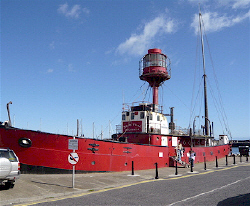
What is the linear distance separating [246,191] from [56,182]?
362 inches

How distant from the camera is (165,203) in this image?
970 centimetres

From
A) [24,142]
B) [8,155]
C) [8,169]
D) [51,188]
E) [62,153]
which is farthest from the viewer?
[62,153]

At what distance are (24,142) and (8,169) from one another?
6.08 metres

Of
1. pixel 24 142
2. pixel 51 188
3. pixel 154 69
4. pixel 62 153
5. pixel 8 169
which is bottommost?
pixel 51 188

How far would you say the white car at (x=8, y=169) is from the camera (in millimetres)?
10738

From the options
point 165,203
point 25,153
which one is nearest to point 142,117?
point 25,153

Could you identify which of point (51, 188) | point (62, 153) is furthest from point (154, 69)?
point (51, 188)

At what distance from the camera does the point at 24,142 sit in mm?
16750

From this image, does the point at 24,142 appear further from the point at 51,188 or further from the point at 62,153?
the point at 51,188

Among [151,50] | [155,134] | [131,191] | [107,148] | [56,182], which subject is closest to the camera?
[131,191]

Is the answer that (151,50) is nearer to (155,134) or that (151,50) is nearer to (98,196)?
(155,134)

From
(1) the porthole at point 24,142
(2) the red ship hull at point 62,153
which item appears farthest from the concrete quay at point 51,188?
(1) the porthole at point 24,142

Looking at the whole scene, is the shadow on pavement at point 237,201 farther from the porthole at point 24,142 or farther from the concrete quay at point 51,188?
the porthole at point 24,142

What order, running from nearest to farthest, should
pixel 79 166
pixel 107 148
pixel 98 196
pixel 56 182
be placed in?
pixel 98 196, pixel 56 182, pixel 79 166, pixel 107 148
